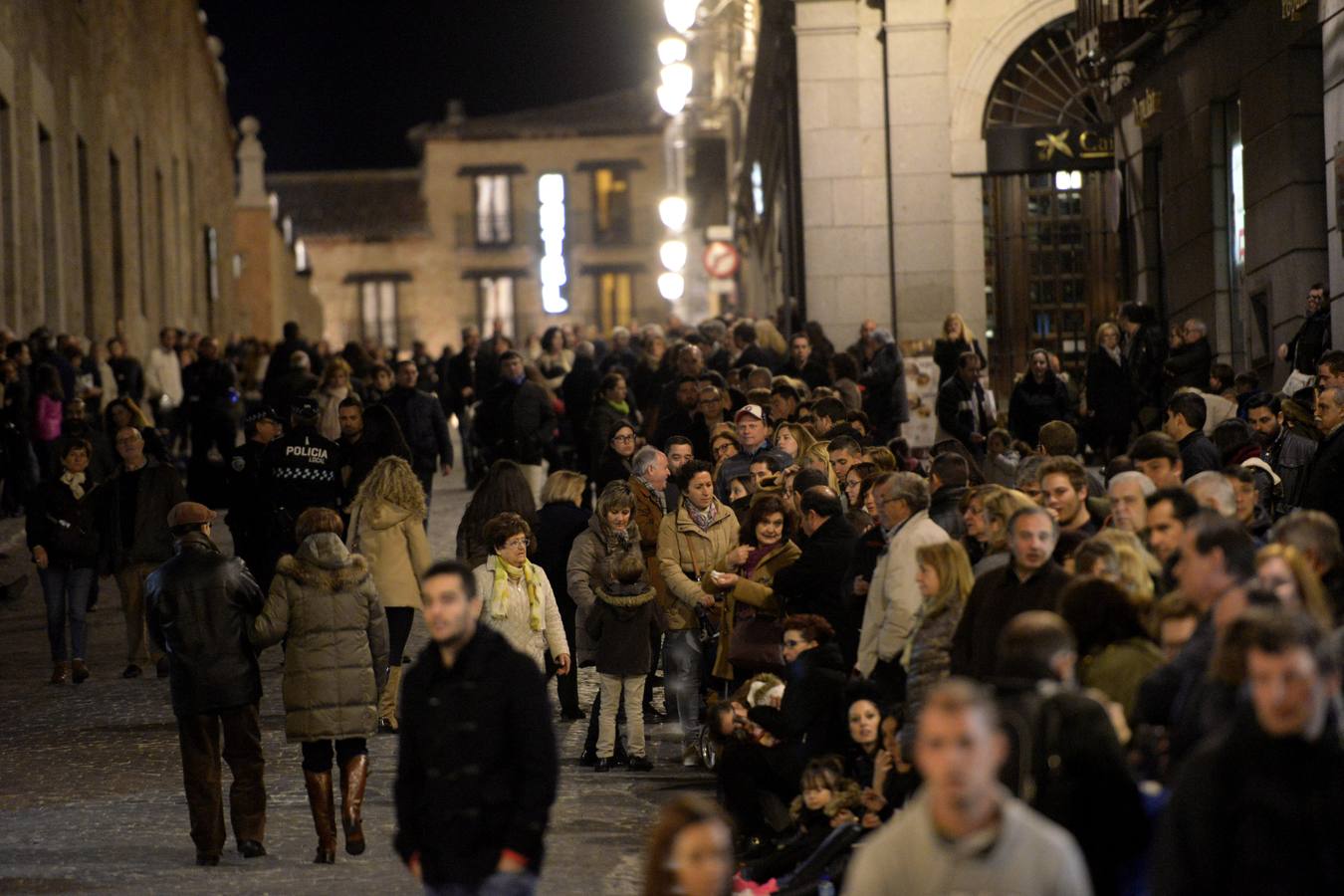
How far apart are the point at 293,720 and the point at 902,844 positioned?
6.18 meters

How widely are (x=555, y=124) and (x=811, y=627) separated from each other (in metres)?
68.8

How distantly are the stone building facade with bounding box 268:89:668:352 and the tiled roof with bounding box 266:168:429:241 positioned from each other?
0.15 metres

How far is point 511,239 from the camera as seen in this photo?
78.8 metres

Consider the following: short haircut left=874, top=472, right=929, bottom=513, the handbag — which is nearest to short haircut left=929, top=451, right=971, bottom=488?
short haircut left=874, top=472, right=929, bottom=513

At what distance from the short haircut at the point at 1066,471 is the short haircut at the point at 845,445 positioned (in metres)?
4.20

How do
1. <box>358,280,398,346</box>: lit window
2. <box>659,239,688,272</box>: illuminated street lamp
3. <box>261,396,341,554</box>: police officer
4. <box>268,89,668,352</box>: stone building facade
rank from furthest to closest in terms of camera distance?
1. <box>358,280,398,346</box>: lit window
2. <box>268,89,668,352</box>: stone building facade
3. <box>659,239,688,272</box>: illuminated street lamp
4. <box>261,396,341,554</box>: police officer

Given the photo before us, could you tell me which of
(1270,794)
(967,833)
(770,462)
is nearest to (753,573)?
(770,462)

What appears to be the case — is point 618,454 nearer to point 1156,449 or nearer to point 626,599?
point 626,599

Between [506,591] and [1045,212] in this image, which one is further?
[1045,212]

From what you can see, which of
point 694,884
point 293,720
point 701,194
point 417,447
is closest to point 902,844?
point 694,884

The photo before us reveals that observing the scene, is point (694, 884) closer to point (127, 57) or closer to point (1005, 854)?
point (1005, 854)

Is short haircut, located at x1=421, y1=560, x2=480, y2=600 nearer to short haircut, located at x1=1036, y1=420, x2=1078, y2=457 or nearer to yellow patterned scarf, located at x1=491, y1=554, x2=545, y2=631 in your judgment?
yellow patterned scarf, located at x1=491, y1=554, x2=545, y2=631

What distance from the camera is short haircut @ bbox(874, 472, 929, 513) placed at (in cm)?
1134

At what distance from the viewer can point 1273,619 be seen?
6004mm
